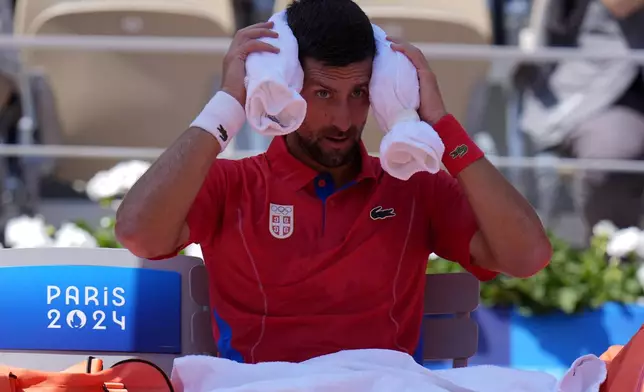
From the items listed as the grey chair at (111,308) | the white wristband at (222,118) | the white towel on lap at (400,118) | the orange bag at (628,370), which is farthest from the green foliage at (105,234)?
the orange bag at (628,370)

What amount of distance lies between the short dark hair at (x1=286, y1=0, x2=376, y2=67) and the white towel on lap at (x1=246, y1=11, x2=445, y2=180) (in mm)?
34

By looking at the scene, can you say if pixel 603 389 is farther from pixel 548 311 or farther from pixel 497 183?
pixel 548 311

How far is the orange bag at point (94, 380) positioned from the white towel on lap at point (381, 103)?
1.75 ft

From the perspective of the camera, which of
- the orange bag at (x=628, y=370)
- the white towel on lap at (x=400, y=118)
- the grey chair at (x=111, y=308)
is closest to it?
the orange bag at (x=628, y=370)

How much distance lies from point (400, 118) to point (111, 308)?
2.74 ft

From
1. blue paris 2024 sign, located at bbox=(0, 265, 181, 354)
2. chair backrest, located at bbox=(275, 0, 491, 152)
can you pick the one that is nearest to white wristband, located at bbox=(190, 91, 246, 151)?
blue paris 2024 sign, located at bbox=(0, 265, 181, 354)

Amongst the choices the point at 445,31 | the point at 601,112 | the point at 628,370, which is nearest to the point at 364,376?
the point at 628,370

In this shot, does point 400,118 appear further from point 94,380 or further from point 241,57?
point 94,380

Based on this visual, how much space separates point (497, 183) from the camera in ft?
7.76

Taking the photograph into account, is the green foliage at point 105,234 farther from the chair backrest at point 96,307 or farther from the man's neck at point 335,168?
the man's neck at point 335,168

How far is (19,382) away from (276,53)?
82cm

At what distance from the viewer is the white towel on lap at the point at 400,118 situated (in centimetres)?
224

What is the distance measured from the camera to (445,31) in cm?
446

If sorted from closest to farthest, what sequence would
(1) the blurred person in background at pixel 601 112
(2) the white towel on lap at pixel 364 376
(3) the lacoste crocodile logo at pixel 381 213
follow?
(2) the white towel on lap at pixel 364 376, (3) the lacoste crocodile logo at pixel 381 213, (1) the blurred person in background at pixel 601 112
